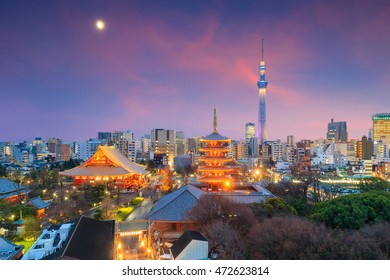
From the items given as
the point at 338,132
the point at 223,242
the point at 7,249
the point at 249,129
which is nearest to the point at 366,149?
the point at 338,132

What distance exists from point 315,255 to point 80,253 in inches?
89.2

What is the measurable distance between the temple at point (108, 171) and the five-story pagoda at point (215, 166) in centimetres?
364

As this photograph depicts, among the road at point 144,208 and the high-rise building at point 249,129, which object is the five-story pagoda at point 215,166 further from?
the high-rise building at point 249,129

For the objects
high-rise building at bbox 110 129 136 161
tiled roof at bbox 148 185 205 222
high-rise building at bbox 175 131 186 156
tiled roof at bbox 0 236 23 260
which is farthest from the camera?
high-rise building at bbox 175 131 186 156

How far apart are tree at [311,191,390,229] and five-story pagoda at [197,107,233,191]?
15.1 ft

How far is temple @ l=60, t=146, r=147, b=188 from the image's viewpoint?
11625 millimetres

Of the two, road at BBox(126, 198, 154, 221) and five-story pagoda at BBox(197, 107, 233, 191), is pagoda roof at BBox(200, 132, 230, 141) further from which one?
road at BBox(126, 198, 154, 221)

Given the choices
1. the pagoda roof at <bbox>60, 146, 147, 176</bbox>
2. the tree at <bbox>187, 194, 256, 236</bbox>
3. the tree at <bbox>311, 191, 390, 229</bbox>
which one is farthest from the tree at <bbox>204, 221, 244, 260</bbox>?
the pagoda roof at <bbox>60, 146, 147, 176</bbox>

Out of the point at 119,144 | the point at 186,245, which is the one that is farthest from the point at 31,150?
the point at 186,245

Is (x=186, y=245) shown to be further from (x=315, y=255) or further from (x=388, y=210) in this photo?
(x=388, y=210)

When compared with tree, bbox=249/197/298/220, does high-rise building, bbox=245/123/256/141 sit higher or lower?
higher

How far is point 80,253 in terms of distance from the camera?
279cm

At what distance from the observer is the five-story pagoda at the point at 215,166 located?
9.44 meters
